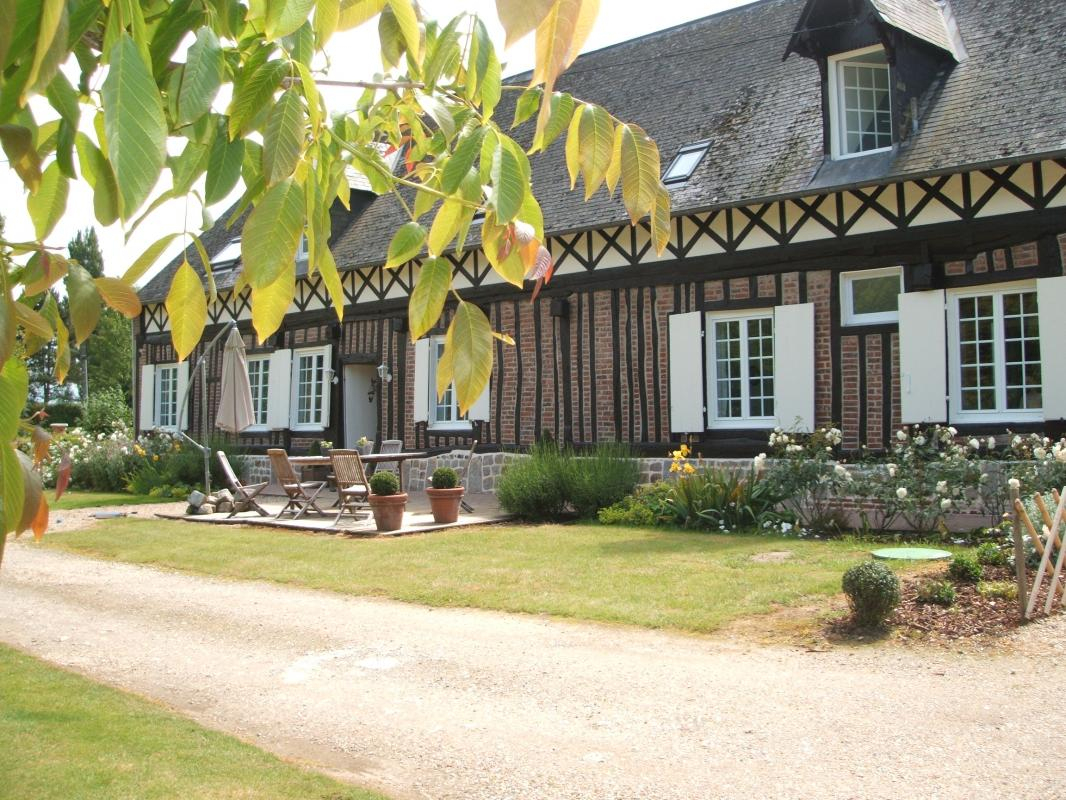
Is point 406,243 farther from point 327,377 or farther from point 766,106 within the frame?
point 327,377

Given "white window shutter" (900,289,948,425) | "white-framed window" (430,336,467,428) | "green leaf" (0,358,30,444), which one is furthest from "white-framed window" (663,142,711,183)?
"green leaf" (0,358,30,444)

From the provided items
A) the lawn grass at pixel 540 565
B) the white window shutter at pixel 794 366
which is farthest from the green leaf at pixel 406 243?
the white window shutter at pixel 794 366

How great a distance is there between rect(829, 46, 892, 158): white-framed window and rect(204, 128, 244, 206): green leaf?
11867mm

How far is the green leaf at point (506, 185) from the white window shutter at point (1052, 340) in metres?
10.5

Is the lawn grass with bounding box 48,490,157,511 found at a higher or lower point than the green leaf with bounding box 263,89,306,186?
lower

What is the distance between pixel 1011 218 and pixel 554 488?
6.14 m

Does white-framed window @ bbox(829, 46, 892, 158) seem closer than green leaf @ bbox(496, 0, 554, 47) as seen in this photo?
No

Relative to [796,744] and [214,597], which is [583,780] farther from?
[214,597]

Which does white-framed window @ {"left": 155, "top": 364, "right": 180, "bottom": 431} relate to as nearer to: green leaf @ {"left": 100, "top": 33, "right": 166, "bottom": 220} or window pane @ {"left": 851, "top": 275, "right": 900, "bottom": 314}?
window pane @ {"left": 851, "top": 275, "right": 900, "bottom": 314}

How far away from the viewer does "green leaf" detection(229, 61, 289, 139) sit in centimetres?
138

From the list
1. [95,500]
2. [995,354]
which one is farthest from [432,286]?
[95,500]

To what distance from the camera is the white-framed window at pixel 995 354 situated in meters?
10.8

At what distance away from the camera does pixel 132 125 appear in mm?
1022

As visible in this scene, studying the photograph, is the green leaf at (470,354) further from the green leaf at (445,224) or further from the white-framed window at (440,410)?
the white-framed window at (440,410)
